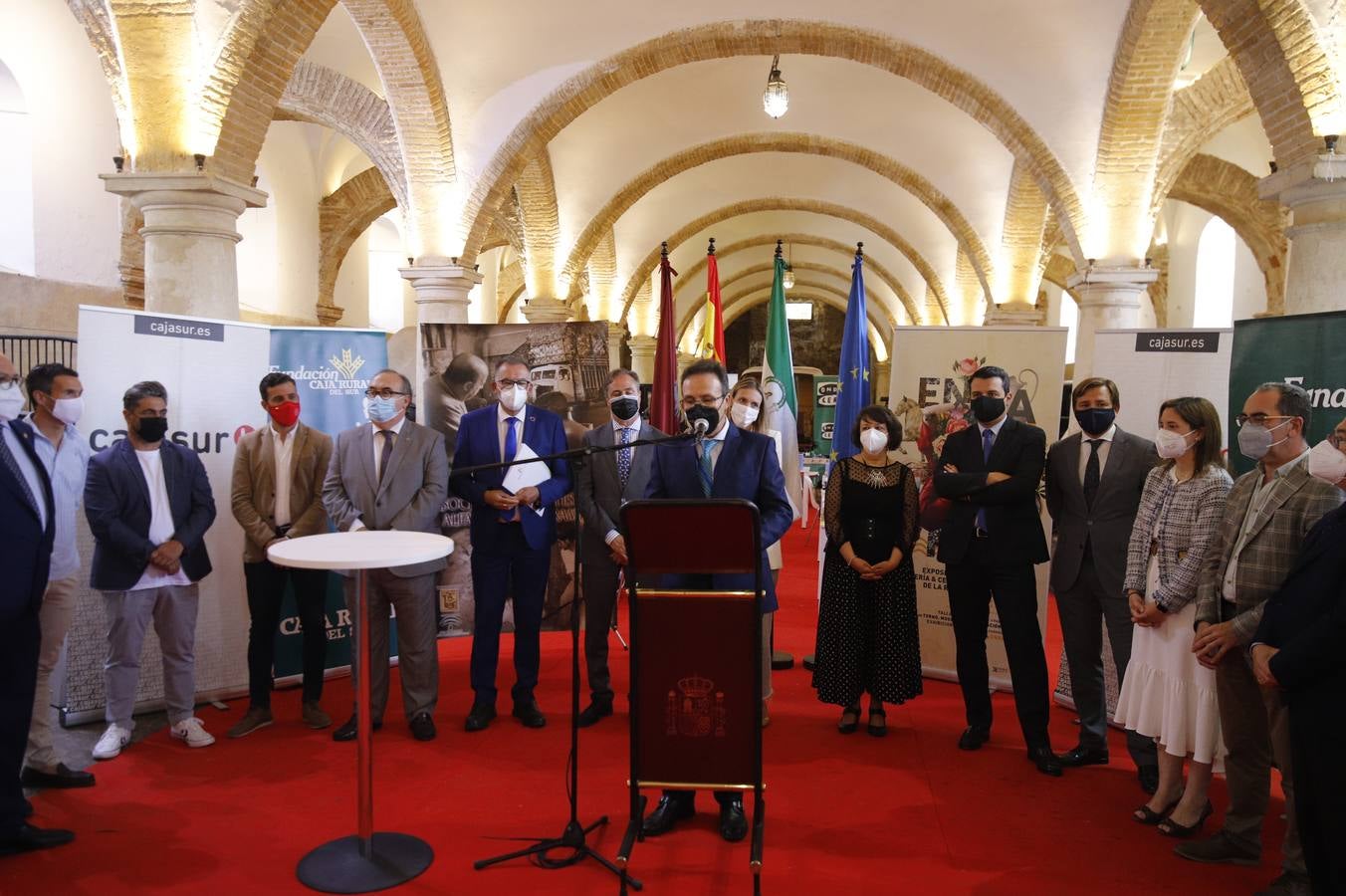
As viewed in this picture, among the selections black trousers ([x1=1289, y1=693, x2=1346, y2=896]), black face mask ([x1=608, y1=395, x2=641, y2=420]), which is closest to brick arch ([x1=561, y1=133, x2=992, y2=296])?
black face mask ([x1=608, y1=395, x2=641, y2=420])

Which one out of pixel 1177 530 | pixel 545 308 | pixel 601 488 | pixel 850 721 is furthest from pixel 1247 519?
pixel 545 308

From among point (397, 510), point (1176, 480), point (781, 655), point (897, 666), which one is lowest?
point (781, 655)

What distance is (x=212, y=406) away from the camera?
184 inches

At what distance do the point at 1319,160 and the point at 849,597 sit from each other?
158 inches

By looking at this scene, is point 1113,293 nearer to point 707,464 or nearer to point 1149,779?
point 1149,779

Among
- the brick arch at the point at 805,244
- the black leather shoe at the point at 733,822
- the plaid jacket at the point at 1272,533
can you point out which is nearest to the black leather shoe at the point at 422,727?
the black leather shoe at the point at 733,822

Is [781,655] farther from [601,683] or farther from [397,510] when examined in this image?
[397,510]

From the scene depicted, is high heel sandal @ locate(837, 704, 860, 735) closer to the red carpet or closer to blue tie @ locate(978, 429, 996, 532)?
the red carpet

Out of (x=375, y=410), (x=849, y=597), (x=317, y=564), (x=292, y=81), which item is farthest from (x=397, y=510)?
Answer: (x=292, y=81)

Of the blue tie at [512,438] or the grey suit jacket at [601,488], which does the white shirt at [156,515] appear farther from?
the grey suit jacket at [601,488]

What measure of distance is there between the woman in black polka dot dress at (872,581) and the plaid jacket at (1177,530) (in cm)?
109

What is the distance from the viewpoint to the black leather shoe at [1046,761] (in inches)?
154

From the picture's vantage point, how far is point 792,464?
20.0 feet

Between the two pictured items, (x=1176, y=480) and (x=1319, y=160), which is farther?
(x=1319, y=160)
